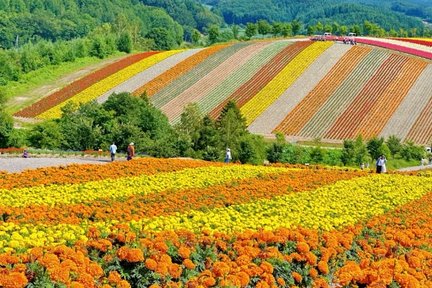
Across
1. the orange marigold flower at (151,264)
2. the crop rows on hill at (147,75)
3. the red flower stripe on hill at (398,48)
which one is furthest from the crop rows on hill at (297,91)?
the orange marigold flower at (151,264)

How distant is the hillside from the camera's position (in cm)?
7150

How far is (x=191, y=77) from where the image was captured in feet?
298

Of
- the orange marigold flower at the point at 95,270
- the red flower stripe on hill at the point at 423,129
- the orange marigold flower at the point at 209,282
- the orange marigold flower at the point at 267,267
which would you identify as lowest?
the red flower stripe on hill at the point at 423,129

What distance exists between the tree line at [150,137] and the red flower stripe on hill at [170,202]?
53.3 ft

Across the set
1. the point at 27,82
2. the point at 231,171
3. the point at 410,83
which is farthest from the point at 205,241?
the point at 27,82

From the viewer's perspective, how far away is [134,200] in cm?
2038

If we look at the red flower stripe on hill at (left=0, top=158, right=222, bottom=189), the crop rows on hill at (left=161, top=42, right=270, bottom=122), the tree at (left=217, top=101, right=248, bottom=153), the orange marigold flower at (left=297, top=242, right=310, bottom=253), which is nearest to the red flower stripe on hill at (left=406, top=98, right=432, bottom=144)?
the tree at (left=217, top=101, right=248, bottom=153)

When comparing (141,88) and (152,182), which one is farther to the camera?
(141,88)

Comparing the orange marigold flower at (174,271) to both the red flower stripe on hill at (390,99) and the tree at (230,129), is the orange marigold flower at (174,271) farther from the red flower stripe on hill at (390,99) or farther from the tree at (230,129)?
the red flower stripe on hill at (390,99)

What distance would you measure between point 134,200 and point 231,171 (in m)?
8.31

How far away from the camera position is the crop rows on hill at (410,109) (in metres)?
68.6

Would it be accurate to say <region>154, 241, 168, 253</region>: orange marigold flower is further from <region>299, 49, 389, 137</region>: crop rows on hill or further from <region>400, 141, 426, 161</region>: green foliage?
<region>299, 49, 389, 137</region>: crop rows on hill

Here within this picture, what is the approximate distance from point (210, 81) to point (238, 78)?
391 cm

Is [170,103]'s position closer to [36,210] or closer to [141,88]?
[141,88]
